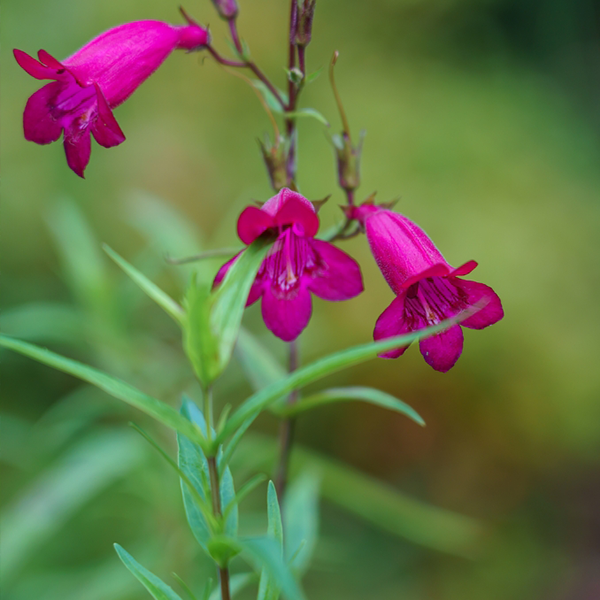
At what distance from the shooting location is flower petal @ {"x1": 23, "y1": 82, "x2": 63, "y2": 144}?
0.67 meters

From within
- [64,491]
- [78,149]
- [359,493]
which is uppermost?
[78,149]

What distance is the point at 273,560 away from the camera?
367mm

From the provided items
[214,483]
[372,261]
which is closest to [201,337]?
[214,483]

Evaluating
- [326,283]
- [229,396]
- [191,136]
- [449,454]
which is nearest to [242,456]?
[326,283]

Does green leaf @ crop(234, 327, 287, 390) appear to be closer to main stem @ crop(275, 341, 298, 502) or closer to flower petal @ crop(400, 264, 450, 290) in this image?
main stem @ crop(275, 341, 298, 502)

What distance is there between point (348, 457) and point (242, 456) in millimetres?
1044

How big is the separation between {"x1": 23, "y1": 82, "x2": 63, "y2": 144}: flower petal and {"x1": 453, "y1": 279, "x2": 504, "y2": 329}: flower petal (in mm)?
520

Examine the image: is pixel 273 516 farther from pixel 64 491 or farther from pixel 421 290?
pixel 64 491

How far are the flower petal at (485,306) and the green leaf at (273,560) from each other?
362 mm

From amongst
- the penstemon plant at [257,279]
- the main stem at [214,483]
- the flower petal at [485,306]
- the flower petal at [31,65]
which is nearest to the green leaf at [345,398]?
the penstemon plant at [257,279]

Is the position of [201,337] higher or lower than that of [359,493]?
higher

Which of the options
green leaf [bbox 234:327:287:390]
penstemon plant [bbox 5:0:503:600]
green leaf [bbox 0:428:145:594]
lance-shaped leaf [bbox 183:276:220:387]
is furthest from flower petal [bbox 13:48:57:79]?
green leaf [bbox 0:428:145:594]

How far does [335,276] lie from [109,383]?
12.2 inches

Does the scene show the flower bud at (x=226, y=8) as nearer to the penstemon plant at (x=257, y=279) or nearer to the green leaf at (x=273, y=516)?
the penstemon plant at (x=257, y=279)
